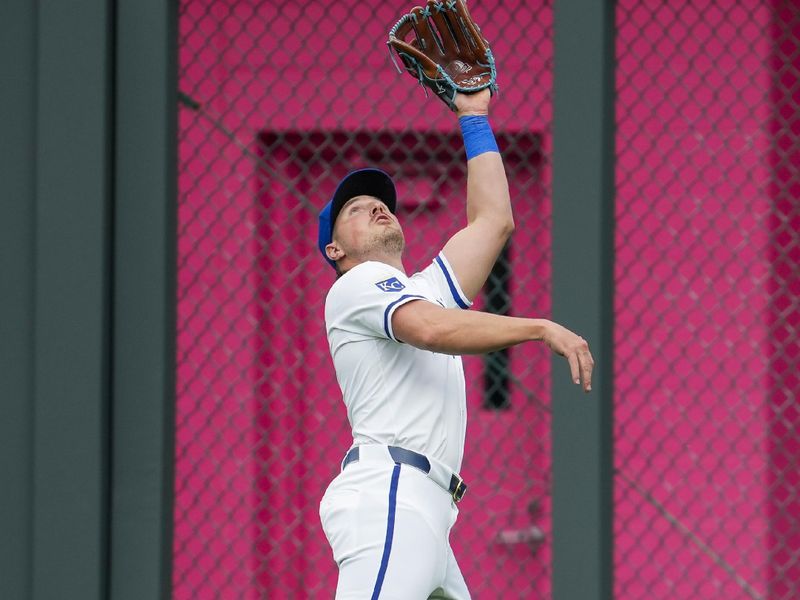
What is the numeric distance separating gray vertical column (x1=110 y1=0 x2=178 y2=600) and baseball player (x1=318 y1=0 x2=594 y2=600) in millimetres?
967

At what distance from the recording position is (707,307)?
5.18m

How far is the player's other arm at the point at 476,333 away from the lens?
2725mm

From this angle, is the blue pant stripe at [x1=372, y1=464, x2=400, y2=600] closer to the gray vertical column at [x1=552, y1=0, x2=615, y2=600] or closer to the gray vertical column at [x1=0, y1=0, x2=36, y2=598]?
the gray vertical column at [x1=552, y1=0, x2=615, y2=600]

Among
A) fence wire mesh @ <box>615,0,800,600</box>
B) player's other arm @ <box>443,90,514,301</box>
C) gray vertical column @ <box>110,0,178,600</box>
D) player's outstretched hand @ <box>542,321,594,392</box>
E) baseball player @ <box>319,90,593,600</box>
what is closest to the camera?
player's outstretched hand @ <box>542,321,594,392</box>

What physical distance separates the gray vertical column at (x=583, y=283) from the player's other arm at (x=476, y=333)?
1.19 meters

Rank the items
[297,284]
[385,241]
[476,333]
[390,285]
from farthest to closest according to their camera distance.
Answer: [297,284] < [385,241] < [390,285] < [476,333]

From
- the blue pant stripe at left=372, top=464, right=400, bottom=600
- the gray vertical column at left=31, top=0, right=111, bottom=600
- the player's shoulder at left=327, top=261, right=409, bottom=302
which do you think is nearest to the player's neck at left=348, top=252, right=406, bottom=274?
the player's shoulder at left=327, top=261, right=409, bottom=302

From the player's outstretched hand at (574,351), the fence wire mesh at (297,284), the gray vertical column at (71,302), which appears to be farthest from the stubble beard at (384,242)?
the fence wire mesh at (297,284)

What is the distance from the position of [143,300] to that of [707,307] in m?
2.43

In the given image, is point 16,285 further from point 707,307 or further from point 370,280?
point 707,307

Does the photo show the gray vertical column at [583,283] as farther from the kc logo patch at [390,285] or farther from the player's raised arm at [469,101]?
the kc logo patch at [390,285]

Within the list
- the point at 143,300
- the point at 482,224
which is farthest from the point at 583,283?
the point at 143,300

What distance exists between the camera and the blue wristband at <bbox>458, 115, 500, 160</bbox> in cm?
354

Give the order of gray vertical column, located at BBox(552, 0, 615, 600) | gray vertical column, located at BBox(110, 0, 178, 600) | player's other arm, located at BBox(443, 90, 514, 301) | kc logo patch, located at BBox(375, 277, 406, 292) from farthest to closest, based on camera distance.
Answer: gray vertical column, located at BBox(110, 0, 178, 600) → gray vertical column, located at BBox(552, 0, 615, 600) → player's other arm, located at BBox(443, 90, 514, 301) → kc logo patch, located at BBox(375, 277, 406, 292)
